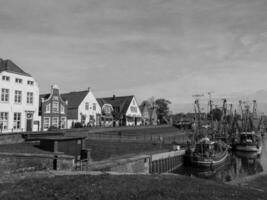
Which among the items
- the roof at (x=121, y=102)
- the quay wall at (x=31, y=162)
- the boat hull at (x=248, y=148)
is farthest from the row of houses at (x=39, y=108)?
the boat hull at (x=248, y=148)

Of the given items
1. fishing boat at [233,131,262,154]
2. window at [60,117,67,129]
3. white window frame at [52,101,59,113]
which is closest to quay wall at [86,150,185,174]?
fishing boat at [233,131,262,154]

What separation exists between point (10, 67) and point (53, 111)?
11.2m

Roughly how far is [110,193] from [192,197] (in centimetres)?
318

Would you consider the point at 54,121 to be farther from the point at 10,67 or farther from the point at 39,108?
the point at 10,67

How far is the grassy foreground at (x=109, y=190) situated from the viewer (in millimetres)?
9031

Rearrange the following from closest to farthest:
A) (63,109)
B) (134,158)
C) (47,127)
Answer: (134,158)
(47,127)
(63,109)

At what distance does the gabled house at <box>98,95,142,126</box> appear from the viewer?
67625 millimetres

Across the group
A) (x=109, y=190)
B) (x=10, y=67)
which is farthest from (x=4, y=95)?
(x=109, y=190)

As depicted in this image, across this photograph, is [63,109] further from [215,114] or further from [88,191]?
[215,114]

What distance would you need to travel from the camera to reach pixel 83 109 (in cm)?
5503

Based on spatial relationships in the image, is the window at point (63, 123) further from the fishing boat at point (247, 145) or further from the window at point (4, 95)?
the fishing boat at point (247, 145)

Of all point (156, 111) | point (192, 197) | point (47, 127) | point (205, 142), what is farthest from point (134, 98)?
point (192, 197)

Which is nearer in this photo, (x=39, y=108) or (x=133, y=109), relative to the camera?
(x=39, y=108)

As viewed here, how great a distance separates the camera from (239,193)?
10.9m
